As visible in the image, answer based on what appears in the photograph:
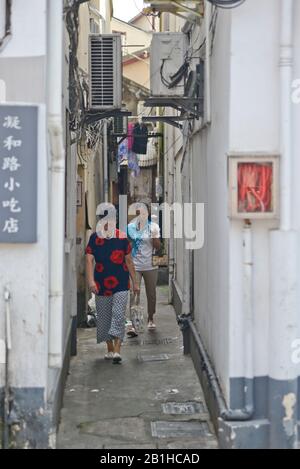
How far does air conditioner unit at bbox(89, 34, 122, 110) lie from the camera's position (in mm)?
8945

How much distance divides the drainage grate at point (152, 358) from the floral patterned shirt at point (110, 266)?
1.04 metres

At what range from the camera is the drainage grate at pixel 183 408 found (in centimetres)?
679

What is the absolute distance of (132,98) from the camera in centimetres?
1716

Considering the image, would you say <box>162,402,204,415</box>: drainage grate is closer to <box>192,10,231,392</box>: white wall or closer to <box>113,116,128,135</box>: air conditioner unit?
<box>192,10,231,392</box>: white wall

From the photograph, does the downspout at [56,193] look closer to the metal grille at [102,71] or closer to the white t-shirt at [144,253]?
the metal grille at [102,71]

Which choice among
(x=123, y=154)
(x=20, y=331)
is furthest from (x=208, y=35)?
(x=123, y=154)

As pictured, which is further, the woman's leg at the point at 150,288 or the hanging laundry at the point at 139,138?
the hanging laundry at the point at 139,138

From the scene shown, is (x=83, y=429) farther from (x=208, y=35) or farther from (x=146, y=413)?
(x=208, y=35)

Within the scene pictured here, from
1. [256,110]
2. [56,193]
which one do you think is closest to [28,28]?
[56,193]

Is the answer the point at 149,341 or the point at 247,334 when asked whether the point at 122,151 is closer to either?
the point at 149,341

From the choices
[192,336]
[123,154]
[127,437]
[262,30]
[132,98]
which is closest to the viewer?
[262,30]

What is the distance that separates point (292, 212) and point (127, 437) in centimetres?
260

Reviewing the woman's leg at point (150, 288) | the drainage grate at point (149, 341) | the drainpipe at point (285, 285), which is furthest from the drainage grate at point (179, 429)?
the woman's leg at point (150, 288)

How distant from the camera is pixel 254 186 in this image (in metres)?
5.38
